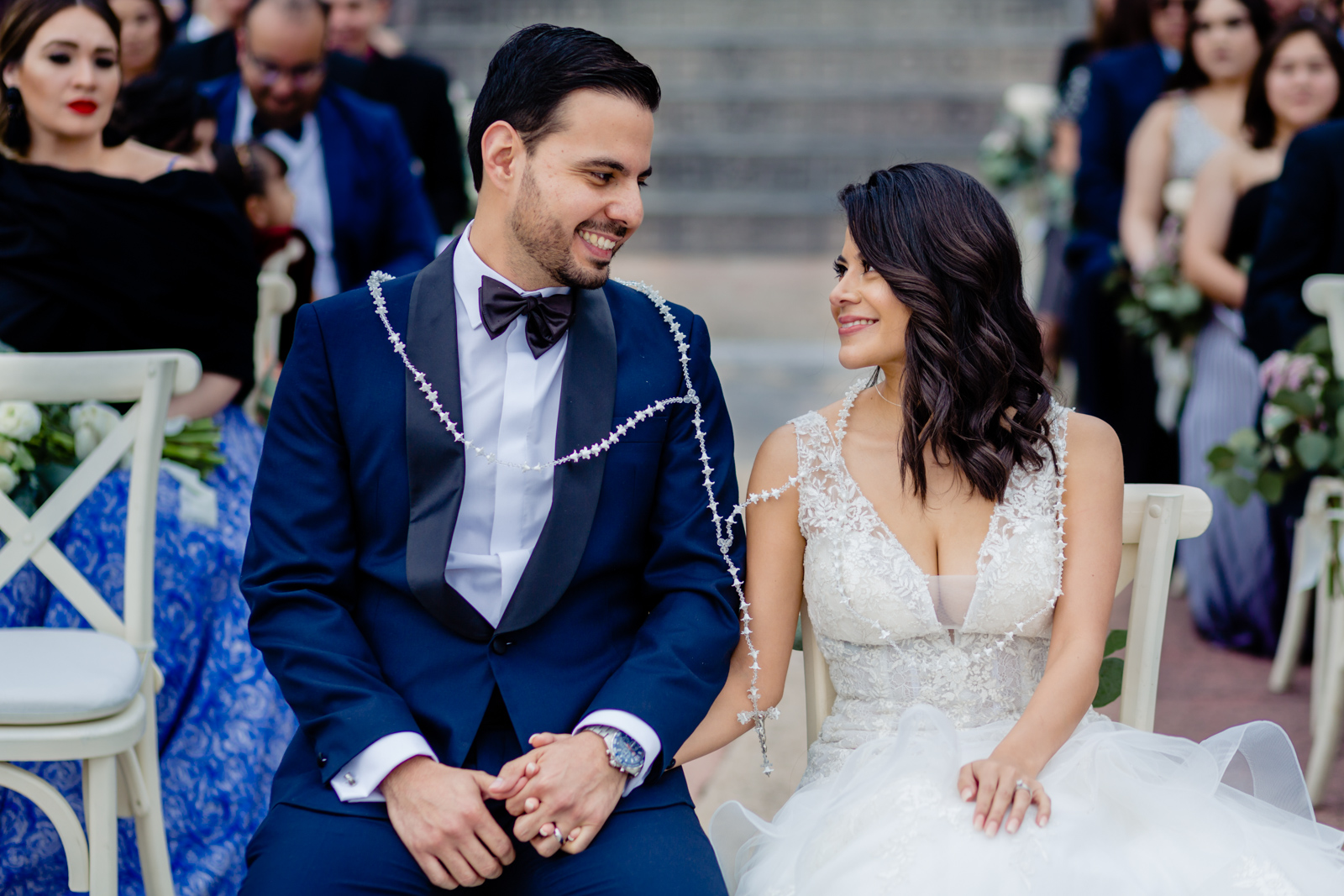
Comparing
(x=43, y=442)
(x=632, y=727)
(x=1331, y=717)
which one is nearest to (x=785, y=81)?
(x=1331, y=717)

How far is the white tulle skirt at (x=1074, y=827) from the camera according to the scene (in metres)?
1.89

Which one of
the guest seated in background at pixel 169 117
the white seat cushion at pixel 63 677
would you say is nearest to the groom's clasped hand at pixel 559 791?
the white seat cushion at pixel 63 677

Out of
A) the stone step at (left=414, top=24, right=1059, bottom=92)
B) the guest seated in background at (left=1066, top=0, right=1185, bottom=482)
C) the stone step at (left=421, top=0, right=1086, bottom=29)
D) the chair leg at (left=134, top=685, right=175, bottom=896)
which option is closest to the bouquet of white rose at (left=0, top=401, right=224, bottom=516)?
the chair leg at (left=134, top=685, right=175, bottom=896)

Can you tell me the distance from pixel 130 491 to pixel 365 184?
2615 millimetres

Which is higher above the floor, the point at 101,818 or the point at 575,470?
the point at 575,470

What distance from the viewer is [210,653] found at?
122 inches

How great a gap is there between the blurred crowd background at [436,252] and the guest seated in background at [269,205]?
10 millimetres

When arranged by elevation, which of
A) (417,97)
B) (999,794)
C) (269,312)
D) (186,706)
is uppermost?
(417,97)

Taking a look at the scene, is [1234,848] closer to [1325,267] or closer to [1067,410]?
[1067,410]

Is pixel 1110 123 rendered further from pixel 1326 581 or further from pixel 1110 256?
pixel 1326 581

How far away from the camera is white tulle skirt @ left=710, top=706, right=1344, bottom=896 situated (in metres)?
1.89

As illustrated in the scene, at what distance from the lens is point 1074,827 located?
6.39 ft

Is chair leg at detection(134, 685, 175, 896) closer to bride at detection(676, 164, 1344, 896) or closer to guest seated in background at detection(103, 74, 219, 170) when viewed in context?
bride at detection(676, 164, 1344, 896)

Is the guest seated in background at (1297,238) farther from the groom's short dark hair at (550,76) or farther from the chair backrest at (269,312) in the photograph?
the chair backrest at (269,312)
